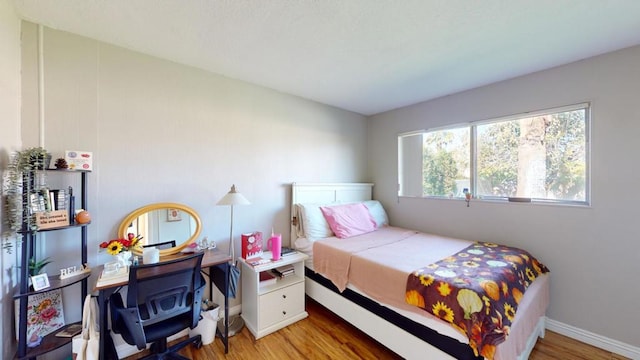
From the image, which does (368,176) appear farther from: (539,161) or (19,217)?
(19,217)

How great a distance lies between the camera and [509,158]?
2504 mm

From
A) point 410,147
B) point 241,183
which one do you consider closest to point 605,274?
point 410,147

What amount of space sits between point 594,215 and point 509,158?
795 millimetres

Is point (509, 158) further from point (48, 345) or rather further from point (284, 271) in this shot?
point (48, 345)

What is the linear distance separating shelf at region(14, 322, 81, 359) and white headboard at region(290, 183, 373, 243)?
1893 mm

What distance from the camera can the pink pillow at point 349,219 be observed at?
2.71 metres

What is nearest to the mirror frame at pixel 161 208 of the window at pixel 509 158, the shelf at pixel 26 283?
the shelf at pixel 26 283

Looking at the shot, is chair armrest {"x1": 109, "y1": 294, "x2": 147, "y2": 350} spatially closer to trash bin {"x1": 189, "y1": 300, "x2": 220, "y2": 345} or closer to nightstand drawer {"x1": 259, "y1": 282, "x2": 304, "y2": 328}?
trash bin {"x1": 189, "y1": 300, "x2": 220, "y2": 345}

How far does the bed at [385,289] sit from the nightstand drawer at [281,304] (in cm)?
21

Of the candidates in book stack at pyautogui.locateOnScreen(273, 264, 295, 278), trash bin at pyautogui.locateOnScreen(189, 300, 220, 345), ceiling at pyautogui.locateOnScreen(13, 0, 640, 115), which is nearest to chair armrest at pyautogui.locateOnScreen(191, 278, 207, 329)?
trash bin at pyautogui.locateOnScreen(189, 300, 220, 345)

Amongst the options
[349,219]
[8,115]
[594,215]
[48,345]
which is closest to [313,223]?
[349,219]

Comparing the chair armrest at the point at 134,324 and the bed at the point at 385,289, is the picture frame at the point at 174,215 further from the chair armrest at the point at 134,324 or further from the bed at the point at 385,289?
the bed at the point at 385,289

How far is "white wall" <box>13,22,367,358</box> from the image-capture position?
1.68 meters

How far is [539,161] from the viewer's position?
234 centimetres
